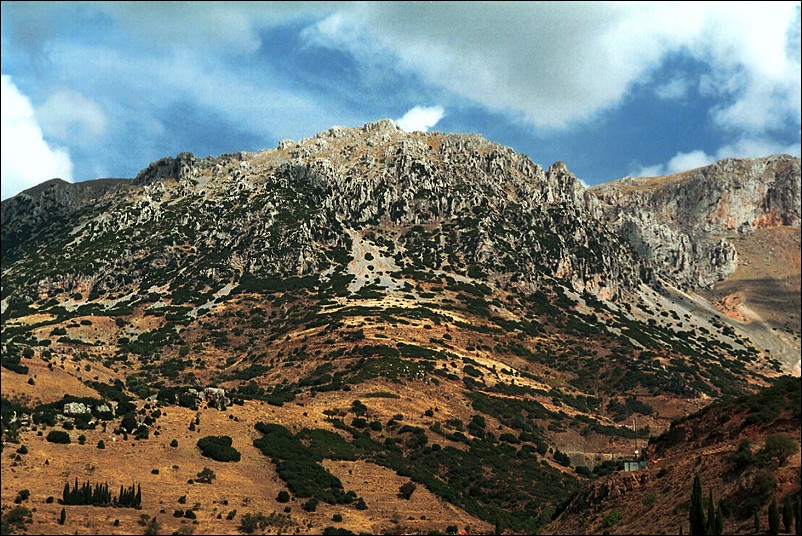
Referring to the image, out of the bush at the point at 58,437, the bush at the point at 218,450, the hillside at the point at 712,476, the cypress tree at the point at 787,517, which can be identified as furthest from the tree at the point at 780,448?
the bush at the point at 58,437

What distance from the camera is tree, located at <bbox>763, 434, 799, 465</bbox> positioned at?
145ft

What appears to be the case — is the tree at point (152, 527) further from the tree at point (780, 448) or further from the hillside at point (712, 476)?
A: the tree at point (780, 448)

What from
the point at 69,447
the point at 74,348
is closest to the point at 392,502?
the point at 69,447

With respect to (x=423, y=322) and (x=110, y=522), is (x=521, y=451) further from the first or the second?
(x=110, y=522)

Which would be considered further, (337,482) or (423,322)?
(423,322)

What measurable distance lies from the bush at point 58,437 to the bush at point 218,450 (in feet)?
43.6

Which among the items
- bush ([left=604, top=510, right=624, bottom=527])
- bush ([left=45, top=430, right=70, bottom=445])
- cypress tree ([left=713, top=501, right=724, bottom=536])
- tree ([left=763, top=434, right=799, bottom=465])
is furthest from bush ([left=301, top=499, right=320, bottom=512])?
tree ([left=763, top=434, right=799, bottom=465])

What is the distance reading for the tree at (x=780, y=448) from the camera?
44.2m

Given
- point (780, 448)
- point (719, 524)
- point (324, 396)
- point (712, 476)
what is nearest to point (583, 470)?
point (324, 396)

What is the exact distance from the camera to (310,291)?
178375 mm

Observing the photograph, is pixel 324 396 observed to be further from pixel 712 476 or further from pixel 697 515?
pixel 697 515

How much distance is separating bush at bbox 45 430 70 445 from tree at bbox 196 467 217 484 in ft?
43.7

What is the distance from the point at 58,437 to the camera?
6550cm

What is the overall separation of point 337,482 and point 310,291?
10792cm
